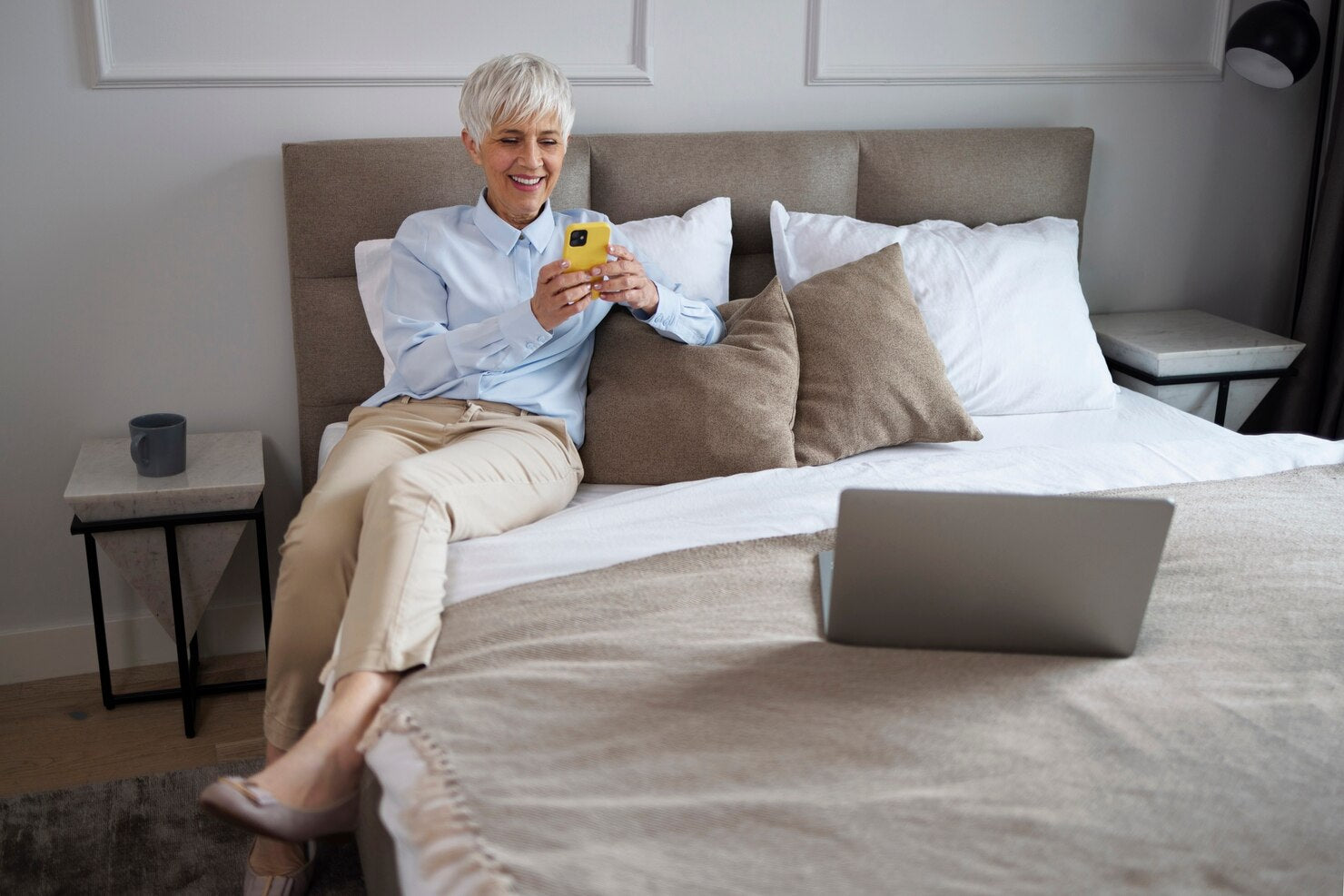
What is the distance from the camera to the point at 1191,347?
9.37 ft

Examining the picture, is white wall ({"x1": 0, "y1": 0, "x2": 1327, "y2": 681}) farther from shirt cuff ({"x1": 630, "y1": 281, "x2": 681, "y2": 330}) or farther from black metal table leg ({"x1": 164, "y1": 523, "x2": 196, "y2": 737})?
shirt cuff ({"x1": 630, "y1": 281, "x2": 681, "y2": 330})

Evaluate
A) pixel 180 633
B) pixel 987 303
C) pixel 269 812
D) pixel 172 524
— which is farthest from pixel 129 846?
pixel 987 303

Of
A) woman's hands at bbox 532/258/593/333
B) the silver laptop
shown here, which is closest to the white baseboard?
woman's hands at bbox 532/258/593/333

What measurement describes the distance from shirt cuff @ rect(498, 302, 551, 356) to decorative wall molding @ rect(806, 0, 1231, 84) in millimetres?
1126

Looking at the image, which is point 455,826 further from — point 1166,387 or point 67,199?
point 1166,387

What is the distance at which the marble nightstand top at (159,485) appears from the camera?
7.41 feet

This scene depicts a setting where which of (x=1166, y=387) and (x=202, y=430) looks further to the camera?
(x=1166, y=387)

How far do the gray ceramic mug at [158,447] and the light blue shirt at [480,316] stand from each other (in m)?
0.39

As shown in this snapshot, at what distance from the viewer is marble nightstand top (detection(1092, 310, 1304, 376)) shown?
2.81 metres

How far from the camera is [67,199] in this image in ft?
7.89

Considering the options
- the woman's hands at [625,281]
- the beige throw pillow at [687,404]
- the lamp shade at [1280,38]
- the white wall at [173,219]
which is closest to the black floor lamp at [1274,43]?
the lamp shade at [1280,38]

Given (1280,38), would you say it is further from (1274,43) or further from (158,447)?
(158,447)

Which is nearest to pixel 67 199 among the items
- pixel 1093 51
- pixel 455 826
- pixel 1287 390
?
pixel 455 826

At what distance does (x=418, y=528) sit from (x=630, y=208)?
1.18m
